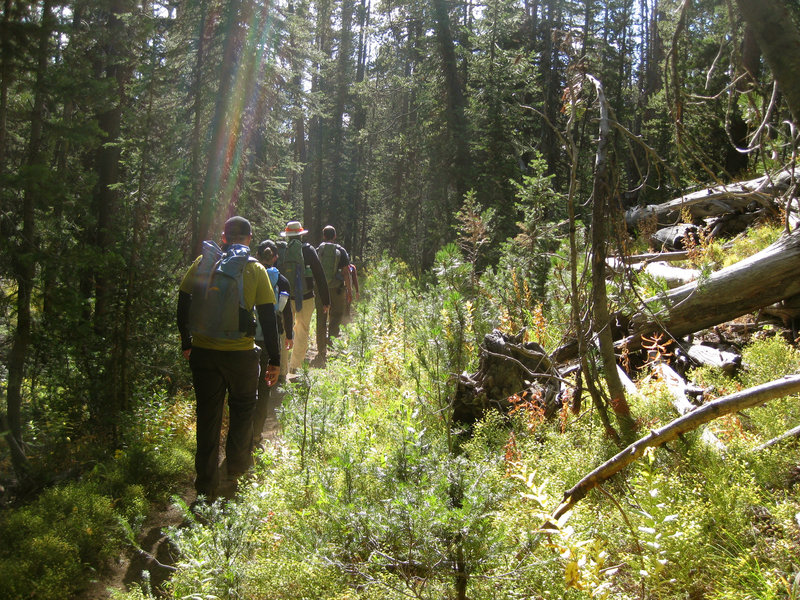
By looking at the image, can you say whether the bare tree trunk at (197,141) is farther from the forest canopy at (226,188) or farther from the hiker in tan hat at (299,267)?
the hiker in tan hat at (299,267)

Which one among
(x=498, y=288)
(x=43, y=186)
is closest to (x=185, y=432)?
(x=43, y=186)

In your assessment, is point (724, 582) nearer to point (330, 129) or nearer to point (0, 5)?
point (0, 5)

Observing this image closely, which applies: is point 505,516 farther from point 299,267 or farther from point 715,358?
point 299,267

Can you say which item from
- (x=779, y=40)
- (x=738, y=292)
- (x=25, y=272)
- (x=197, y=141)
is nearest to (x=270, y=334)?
(x=25, y=272)

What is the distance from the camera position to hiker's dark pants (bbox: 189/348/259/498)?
4.70 meters

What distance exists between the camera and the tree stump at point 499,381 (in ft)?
15.9

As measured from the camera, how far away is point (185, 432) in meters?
6.89

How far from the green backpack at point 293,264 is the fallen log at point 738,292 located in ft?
16.2

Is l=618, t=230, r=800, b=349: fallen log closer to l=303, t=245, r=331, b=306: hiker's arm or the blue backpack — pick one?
the blue backpack

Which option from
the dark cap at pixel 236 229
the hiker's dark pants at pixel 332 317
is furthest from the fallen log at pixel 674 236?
the dark cap at pixel 236 229

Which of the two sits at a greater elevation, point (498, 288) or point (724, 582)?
point (498, 288)

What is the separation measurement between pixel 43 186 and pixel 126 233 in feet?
4.50

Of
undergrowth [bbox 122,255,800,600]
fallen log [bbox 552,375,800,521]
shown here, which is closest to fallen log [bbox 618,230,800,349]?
undergrowth [bbox 122,255,800,600]

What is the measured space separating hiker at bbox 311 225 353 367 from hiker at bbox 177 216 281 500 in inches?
191
